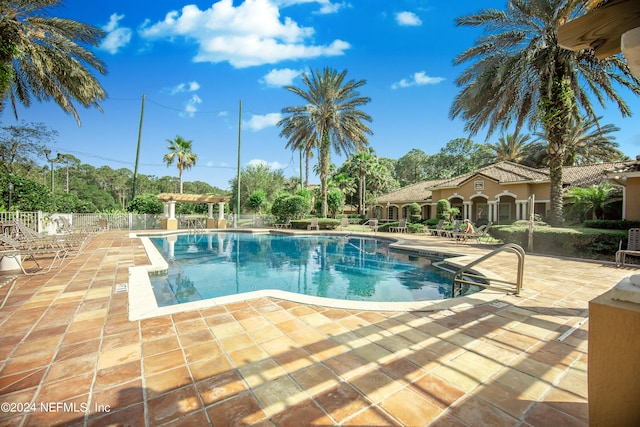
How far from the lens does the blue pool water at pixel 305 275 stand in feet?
21.8

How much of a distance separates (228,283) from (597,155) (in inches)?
1396

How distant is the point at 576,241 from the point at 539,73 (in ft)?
24.2

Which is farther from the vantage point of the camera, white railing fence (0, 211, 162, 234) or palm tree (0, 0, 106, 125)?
white railing fence (0, 211, 162, 234)

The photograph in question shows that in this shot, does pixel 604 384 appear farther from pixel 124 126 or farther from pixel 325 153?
pixel 124 126

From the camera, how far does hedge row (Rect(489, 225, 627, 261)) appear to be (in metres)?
9.27

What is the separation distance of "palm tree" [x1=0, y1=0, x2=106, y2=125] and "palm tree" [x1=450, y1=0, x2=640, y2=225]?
52.5 feet

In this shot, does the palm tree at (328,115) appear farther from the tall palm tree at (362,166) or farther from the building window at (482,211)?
the building window at (482,211)

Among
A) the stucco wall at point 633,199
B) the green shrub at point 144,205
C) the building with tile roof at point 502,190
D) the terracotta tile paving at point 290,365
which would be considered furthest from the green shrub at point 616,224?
the green shrub at point 144,205

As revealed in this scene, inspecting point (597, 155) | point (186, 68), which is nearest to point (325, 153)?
point (186, 68)

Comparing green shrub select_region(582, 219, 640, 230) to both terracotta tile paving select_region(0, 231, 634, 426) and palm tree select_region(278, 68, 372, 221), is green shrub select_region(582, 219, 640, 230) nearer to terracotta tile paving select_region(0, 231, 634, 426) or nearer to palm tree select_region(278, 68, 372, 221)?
terracotta tile paving select_region(0, 231, 634, 426)

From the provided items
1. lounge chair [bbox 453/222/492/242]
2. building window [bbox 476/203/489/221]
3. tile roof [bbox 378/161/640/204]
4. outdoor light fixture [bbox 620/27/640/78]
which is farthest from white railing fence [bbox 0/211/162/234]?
building window [bbox 476/203/489/221]

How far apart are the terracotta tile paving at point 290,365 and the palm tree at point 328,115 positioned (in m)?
19.1

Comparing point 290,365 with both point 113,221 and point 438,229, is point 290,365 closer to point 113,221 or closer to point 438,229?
point 438,229

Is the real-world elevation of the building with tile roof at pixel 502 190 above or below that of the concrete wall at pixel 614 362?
above
